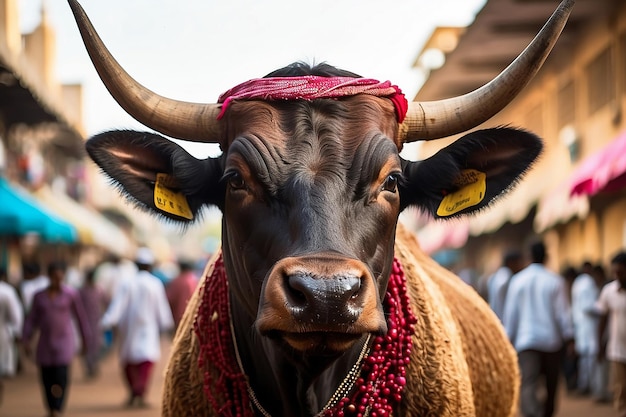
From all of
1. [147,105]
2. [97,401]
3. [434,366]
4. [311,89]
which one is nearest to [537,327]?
[434,366]

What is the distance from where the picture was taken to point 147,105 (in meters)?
4.04

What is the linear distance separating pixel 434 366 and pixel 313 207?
1177 millimetres

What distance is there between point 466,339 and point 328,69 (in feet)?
6.22

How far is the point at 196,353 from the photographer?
4.54 metres

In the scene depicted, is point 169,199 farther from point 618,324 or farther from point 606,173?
point 606,173

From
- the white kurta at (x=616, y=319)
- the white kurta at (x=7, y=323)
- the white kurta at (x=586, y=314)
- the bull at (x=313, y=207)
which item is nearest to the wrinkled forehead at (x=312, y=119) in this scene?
the bull at (x=313, y=207)

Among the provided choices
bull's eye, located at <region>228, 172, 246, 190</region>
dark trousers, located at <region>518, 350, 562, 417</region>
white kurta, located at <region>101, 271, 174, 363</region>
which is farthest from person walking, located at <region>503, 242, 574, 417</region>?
bull's eye, located at <region>228, 172, 246, 190</region>

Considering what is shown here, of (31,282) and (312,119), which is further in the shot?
(31,282)

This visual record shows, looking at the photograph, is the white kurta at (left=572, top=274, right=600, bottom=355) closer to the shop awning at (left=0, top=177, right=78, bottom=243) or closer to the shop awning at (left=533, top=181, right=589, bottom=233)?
the shop awning at (left=533, top=181, right=589, bottom=233)

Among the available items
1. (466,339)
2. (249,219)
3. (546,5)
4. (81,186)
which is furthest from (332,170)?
(81,186)

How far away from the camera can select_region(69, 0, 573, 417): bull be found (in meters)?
3.47

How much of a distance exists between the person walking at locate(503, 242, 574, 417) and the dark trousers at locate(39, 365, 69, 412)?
512cm

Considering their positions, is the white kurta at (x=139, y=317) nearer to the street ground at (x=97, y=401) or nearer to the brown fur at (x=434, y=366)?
the street ground at (x=97, y=401)

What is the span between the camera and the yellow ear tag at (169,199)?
13.6 ft
